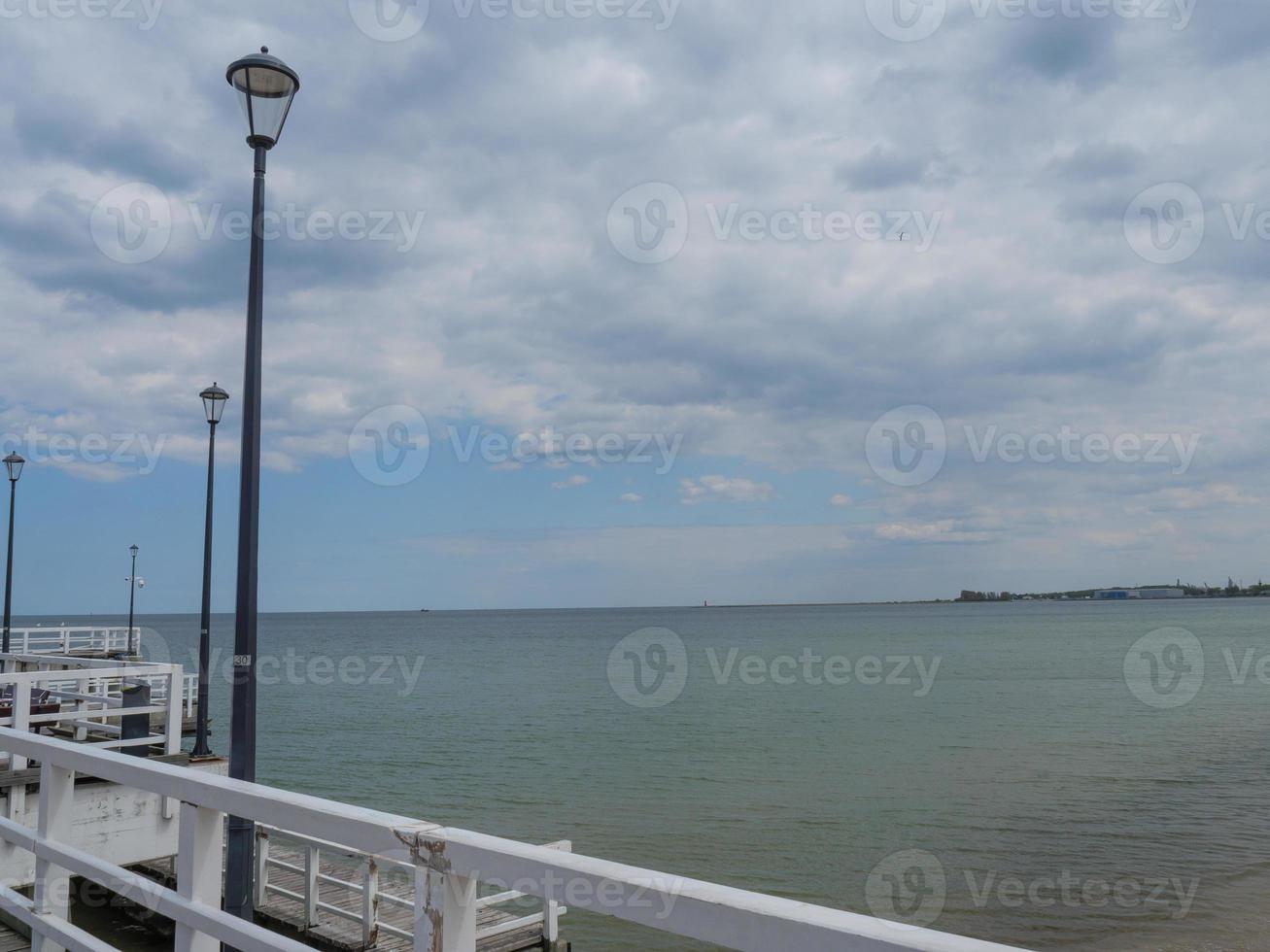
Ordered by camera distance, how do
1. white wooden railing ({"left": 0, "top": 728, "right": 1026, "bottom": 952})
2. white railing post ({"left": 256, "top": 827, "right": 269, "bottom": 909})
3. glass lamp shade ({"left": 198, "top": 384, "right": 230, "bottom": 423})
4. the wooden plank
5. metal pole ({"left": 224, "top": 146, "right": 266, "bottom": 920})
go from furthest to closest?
1. glass lamp shade ({"left": 198, "top": 384, "right": 230, "bottom": 423})
2. white railing post ({"left": 256, "top": 827, "right": 269, "bottom": 909})
3. the wooden plank
4. metal pole ({"left": 224, "top": 146, "right": 266, "bottom": 920})
5. white wooden railing ({"left": 0, "top": 728, "right": 1026, "bottom": 952})

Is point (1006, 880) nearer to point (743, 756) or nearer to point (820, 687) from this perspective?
point (743, 756)

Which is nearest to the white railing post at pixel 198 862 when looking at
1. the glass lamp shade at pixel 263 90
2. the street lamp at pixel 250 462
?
the street lamp at pixel 250 462

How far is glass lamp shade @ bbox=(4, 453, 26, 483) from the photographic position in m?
24.4

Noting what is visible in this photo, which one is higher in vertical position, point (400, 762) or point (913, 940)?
point (913, 940)

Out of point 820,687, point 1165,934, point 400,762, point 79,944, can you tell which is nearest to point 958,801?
point 1165,934

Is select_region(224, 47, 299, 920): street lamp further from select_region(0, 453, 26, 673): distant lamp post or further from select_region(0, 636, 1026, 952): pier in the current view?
select_region(0, 453, 26, 673): distant lamp post

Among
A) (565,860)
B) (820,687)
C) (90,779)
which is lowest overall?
(820,687)

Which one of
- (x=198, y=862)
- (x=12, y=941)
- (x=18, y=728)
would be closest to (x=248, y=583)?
(x=12, y=941)

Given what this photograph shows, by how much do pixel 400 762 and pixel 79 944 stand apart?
30.9 m

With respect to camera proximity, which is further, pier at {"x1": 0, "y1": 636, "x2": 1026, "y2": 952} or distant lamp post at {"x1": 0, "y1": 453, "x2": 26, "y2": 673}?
distant lamp post at {"x1": 0, "y1": 453, "x2": 26, "y2": 673}

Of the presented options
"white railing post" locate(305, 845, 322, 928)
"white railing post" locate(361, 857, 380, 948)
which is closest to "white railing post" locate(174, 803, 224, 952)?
"white railing post" locate(361, 857, 380, 948)

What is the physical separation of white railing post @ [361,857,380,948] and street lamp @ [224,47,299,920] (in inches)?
227

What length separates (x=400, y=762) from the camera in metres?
33.3

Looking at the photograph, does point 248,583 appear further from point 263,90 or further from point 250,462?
point 263,90
